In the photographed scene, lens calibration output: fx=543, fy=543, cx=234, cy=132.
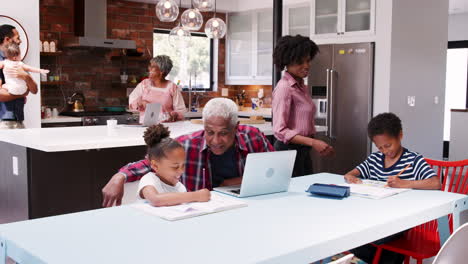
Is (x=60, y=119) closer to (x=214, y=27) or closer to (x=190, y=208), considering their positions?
(x=214, y=27)

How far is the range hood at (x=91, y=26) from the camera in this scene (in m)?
6.31

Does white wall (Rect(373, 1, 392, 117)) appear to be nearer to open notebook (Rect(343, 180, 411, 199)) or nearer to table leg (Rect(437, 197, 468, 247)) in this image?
open notebook (Rect(343, 180, 411, 199))

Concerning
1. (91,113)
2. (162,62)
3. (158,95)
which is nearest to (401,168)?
(162,62)

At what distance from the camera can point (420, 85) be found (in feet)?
20.1

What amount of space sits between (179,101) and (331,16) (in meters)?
2.19

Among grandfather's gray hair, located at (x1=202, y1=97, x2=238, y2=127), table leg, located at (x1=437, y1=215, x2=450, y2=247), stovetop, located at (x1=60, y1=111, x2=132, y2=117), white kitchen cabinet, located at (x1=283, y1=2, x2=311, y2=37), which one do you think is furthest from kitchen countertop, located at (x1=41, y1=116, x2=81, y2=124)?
table leg, located at (x1=437, y1=215, x2=450, y2=247)

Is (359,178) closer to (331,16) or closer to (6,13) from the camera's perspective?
(331,16)

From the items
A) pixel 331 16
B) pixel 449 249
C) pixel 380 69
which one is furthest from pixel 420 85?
pixel 449 249

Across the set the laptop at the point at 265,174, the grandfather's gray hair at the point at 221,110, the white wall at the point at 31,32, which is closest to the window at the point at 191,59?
the white wall at the point at 31,32

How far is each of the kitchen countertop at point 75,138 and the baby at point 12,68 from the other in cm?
54

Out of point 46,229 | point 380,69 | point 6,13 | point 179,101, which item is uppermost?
point 6,13

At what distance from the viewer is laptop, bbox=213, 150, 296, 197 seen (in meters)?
2.08

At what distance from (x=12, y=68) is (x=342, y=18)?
136 inches

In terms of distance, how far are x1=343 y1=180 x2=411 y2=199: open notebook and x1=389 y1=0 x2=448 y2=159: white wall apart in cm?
334
